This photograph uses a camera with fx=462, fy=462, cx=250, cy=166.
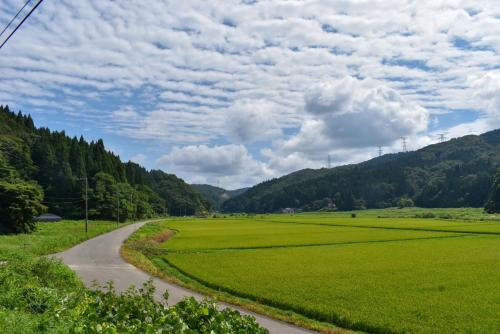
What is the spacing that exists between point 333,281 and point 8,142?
91.7 metres

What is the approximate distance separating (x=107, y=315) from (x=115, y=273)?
2200cm

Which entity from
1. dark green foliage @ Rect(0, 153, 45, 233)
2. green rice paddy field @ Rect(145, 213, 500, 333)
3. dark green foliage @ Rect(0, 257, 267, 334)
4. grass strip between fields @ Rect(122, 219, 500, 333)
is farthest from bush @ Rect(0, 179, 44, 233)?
dark green foliage @ Rect(0, 257, 267, 334)

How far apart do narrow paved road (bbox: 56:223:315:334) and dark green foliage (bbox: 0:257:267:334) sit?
3.63 metres

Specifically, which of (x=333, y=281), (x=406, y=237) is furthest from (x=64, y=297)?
(x=406, y=237)

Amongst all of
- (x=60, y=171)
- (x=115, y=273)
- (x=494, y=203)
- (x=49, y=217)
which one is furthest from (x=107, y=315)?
(x=494, y=203)

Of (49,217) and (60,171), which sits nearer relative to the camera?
(49,217)

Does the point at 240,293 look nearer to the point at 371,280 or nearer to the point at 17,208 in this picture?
the point at 371,280

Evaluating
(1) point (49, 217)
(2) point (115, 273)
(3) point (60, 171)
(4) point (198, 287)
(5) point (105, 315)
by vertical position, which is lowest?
(4) point (198, 287)

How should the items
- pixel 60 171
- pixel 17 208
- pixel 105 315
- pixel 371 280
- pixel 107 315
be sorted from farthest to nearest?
pixel 60 171
pixel 17 208
pixel 371 280
pixel 105 315
pixel 107 315

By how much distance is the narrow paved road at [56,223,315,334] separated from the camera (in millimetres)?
17422

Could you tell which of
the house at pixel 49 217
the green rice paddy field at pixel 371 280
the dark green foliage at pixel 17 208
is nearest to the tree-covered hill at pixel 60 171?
the house at pixel 49 217

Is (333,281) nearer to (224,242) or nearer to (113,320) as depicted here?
(113,320)

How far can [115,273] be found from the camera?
2906 cm

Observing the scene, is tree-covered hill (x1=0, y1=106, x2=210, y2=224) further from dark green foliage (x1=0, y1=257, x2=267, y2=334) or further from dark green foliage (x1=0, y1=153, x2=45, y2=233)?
dark green foliage (x1=0, y1=257, x2=267, y2=334)
